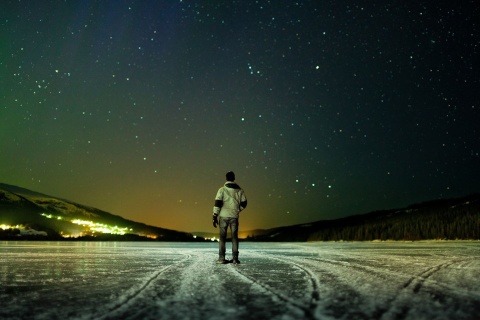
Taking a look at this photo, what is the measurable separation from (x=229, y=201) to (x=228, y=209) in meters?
0.20

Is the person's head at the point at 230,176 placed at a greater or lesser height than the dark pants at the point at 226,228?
greater

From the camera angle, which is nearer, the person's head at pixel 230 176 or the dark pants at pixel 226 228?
the dark pants at pixel 226 228

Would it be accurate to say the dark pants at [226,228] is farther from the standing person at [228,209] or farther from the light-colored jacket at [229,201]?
the light-colored jacket at [229,201]

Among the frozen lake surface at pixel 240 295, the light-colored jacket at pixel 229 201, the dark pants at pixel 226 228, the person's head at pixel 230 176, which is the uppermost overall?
the person's head at pixel 230 176

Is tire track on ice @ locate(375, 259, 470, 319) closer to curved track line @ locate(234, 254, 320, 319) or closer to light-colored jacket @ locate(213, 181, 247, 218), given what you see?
curved track line @ locate(234, 254, 320, 319)

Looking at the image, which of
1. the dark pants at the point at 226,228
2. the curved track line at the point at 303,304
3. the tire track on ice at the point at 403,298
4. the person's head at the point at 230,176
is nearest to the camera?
the tire track on ice at the point at 403,298

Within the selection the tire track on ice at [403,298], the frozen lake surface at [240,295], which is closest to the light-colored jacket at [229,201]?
the frozen lake surface at [240,295]

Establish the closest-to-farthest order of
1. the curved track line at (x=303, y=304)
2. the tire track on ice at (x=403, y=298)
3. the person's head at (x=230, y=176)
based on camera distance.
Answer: the tire track on ice at (x=403, y=298) < the curved track line at (x=303, y=304) < the person's head at (x=230, y=176)

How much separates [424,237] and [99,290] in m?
79.0

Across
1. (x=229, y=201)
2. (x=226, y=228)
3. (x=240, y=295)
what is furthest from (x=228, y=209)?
(x=240, y=295)

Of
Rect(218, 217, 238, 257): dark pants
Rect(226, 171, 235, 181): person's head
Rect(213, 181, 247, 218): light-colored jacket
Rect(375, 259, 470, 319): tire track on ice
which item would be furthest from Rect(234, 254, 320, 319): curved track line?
Rect(226, 171, 235, 181): person's head

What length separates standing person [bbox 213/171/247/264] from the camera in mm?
12172

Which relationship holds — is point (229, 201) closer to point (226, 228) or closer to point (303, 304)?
point (226, 228)

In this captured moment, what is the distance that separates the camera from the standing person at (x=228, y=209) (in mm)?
12172
